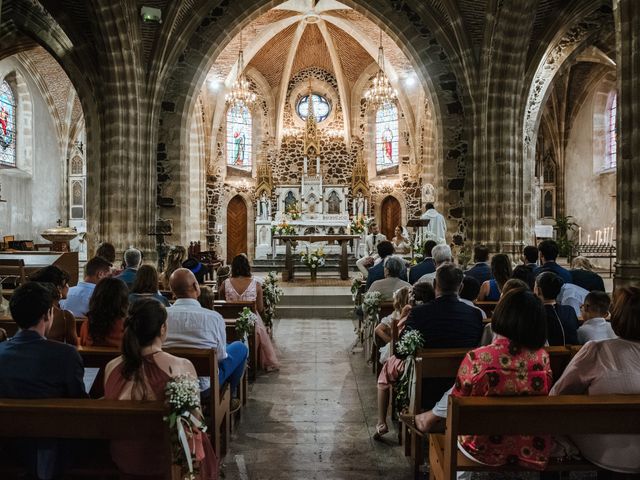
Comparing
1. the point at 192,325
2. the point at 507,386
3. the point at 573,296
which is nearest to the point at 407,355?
the point at 507,386

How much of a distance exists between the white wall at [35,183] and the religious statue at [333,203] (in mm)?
10318

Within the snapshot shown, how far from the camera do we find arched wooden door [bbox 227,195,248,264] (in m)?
22.8

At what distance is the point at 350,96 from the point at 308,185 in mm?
4550

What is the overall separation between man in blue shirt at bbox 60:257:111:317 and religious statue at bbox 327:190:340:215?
17.0 meters

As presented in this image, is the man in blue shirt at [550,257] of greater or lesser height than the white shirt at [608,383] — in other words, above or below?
above

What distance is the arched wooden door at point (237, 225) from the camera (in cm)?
2277

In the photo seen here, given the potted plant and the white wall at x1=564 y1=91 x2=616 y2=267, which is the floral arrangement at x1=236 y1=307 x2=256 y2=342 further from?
the white wall at x1=564 y1=91 x2=616 y2=267

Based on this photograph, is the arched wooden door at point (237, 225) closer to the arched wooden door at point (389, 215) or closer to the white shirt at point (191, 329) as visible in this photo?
the arched wooden door at point (389, 215)

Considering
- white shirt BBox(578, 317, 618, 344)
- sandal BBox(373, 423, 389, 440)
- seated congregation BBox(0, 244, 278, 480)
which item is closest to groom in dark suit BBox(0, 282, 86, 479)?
seated congregation BBox(0, 244, 278, 480)

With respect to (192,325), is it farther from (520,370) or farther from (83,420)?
(520,370)

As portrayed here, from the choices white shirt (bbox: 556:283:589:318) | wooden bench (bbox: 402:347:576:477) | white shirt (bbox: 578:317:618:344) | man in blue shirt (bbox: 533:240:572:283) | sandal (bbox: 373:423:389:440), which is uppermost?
man in blue shirt (bbox: 533:240:572:283)

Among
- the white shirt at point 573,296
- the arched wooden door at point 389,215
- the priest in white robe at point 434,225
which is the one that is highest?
the arched wooden door at point 389,215

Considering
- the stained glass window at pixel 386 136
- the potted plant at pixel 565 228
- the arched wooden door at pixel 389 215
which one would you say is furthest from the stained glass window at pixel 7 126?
the potted plant at pixel 565 228

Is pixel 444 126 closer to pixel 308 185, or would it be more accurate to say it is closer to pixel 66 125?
pixel 308 185
